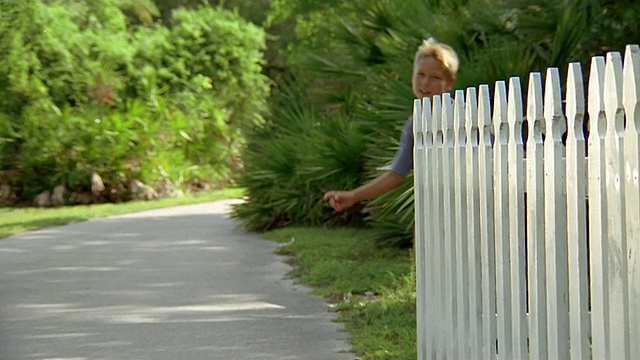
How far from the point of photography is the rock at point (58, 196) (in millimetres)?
24000

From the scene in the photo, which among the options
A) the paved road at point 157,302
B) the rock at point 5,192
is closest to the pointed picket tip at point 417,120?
the paved road at point 157,302

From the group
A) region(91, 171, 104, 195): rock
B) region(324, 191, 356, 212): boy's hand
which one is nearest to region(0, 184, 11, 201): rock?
region(91, 171, 104, 195): rock

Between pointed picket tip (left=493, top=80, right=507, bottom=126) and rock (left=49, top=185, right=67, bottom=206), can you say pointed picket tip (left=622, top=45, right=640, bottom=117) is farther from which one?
rock (left=49, top=185, right=67, bottom=206)

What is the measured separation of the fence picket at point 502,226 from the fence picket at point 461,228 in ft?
1.52

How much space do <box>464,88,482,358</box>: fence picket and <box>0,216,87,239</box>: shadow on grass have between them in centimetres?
1229

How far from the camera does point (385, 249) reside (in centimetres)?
1250

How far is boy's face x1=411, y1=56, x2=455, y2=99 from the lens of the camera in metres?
6.64

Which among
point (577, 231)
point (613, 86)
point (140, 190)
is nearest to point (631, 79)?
point (613, 86)

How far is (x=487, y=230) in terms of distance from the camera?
4570 mm

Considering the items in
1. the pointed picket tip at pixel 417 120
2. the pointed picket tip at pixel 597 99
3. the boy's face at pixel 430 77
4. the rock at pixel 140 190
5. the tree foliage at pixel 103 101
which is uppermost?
the tree foliage at pixel 103 101

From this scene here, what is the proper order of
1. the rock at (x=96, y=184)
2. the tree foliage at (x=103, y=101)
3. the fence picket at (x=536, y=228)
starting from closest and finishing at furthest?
the fence picket at (x=536, y=228)
the tree foliage at (x=103, y=101)
the rock at (x=96, y=184)

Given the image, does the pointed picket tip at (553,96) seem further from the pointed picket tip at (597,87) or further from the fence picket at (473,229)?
the fence picket at (473,229)

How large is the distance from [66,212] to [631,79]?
1917cm

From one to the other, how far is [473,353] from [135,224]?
13667 millimetres
